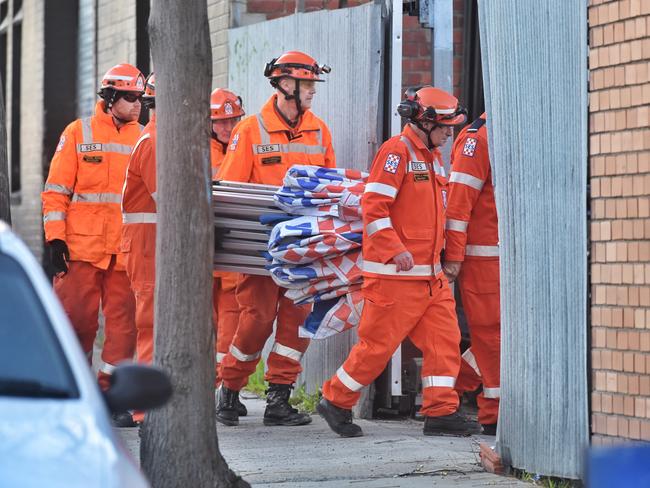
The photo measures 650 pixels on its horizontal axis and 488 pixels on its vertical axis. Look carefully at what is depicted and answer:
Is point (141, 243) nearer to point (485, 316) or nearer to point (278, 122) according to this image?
point (278, 122)

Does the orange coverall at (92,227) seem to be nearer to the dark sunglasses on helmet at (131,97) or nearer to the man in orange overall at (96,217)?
the man in orange overall at (96,217)

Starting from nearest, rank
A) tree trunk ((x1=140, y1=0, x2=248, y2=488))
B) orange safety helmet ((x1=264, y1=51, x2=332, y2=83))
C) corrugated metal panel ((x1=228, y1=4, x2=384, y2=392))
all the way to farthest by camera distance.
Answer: tree trunk ((x1=140, y1=0, x2=248, y2=488)) → orange safety helmet ((x1=264, y1=51, x2=332, y2=83)) → corrugated metal panel ((x1=228, y1=4, x2=384, y2=392))

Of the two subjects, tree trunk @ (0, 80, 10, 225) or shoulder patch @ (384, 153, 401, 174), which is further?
tree trunk @ (0, 80, 10, 225)

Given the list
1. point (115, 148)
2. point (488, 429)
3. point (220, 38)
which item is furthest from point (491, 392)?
point (220, 38)

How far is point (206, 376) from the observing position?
6555mm

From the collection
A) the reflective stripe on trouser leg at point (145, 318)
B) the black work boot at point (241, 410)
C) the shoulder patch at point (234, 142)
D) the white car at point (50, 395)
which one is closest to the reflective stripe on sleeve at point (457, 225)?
the shoulder patch at point (234, 142)

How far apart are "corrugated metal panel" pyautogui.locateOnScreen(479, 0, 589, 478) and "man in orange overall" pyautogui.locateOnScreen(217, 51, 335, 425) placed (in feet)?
6.95

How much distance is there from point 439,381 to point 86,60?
9233mm

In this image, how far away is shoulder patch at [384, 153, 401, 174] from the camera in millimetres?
8289

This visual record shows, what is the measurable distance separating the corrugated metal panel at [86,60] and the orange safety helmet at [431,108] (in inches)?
312

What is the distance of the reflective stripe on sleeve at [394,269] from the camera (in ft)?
27.2

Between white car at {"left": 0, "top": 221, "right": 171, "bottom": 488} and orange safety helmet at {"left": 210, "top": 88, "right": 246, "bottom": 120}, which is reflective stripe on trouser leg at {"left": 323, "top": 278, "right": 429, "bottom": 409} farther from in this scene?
white car at {"left": 0, "top": 221, "right": 171, "bottom": 488}

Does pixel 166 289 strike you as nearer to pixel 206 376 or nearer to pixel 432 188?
pixel 206 376

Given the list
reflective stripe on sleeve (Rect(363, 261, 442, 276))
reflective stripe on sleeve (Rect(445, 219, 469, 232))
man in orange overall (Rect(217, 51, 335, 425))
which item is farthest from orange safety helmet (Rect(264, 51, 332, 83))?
reflective stripe on sleeve (Rect(363, 261, 442, 276))
